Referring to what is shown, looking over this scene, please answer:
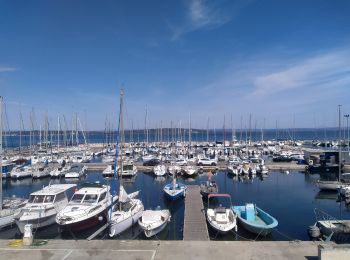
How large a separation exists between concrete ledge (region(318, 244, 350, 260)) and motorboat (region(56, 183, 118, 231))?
48.6 ft

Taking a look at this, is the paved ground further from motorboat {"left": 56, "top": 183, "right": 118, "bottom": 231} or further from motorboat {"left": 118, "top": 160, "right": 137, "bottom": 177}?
motorboat {"left": 118, "top": 160, "right": 137, "bottom": 177}

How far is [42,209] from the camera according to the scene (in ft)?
83.1

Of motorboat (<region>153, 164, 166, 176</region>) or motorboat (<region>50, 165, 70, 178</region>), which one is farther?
motorboat (<region>50, 165, 70, 178</region>)

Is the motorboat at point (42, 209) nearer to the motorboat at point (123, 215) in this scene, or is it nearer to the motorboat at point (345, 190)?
the motorboat at point (123, 215)

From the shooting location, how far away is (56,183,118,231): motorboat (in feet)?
76.0

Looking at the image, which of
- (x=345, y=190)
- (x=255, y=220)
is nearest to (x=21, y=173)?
(x=255, y=220)

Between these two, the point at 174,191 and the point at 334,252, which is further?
the point at 174,191

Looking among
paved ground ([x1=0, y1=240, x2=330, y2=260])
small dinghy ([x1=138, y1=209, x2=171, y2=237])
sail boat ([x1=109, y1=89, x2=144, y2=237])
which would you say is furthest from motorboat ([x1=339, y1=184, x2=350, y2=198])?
sail boat ([x1=109, y1=89, x2=144, y2=237])

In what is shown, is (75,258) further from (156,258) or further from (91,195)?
(91,195)

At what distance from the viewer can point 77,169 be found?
5497 cm

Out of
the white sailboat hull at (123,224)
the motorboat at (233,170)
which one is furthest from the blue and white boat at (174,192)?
the motorboat at (233,170)

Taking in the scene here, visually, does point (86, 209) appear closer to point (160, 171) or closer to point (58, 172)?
point (160, 171)

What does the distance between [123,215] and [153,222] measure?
2.47 m

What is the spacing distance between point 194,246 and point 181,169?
126 feet
